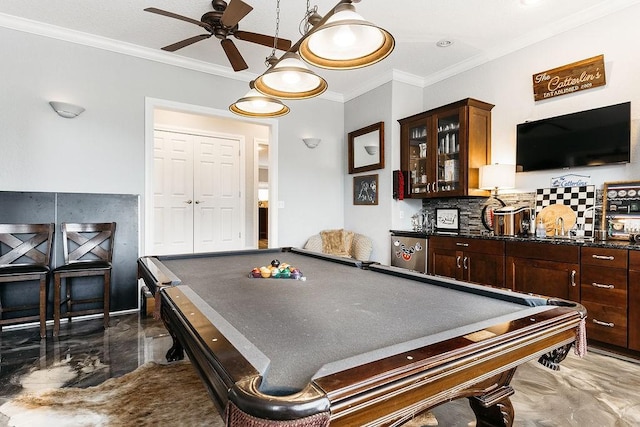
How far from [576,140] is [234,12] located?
3.08 m

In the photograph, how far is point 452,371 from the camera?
3.03ft

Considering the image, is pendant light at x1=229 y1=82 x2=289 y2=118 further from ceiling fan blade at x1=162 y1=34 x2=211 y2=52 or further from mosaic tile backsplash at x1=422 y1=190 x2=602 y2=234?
mosaic tile backsplash at x1=422 y1=190 x2=602 y2=234

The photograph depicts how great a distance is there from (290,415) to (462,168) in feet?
11.9

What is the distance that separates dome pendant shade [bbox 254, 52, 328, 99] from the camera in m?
2.08

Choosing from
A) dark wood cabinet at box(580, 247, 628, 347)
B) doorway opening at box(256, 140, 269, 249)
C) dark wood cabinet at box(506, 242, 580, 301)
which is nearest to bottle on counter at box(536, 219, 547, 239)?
dark wood cabinet at box(506, 242, 580, 301)

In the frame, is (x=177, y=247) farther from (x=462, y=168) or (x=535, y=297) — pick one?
(x=535, y=297)

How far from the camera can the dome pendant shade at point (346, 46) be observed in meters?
1.73

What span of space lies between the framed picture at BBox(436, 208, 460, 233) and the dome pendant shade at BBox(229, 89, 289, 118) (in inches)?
103

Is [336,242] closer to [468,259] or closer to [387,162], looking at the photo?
[387,162]

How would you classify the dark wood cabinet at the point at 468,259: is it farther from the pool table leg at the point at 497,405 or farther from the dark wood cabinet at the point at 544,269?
the pool table leg at the point at 497,405

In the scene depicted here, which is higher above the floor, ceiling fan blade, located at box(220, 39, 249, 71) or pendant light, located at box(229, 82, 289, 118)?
ceiling fan blade, located at box(220, 39, 249, 71)

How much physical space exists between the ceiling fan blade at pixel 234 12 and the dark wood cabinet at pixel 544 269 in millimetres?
2887

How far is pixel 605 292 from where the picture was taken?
262 centimetres

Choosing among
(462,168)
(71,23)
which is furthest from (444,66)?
(71,23)
